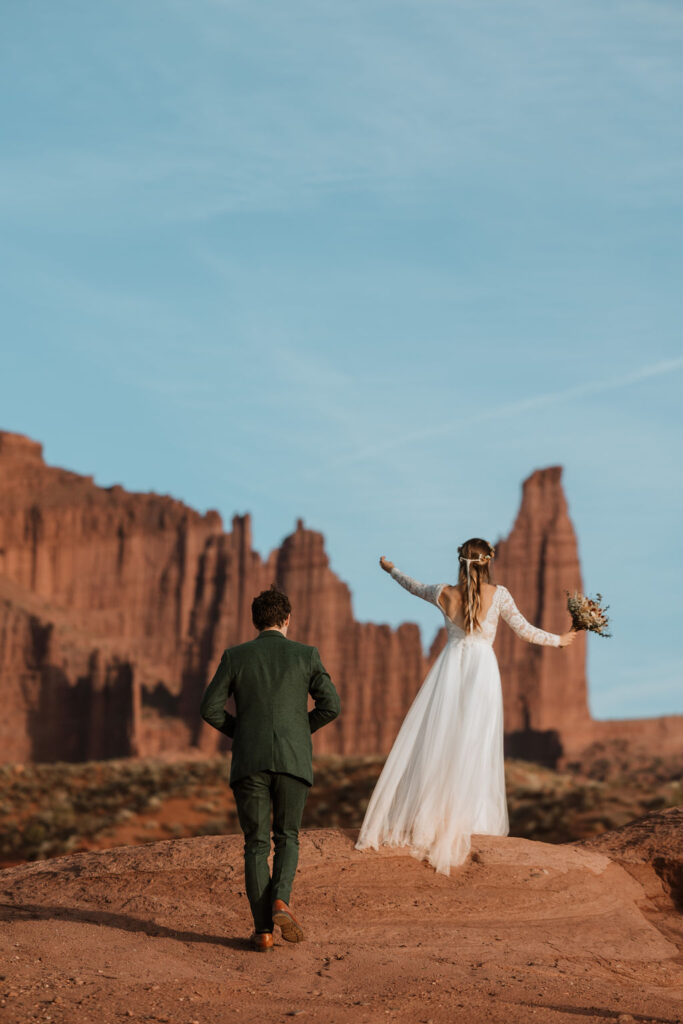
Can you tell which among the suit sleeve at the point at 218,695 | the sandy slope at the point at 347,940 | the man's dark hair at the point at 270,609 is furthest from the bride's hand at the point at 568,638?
the suit sleeve at the point at 218,695

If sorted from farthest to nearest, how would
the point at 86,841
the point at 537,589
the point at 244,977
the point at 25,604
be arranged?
the point at 537,589 < the point at 25,604 < the point at 86,841 < the point at 244,977

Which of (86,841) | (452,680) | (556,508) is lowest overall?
(86,841)

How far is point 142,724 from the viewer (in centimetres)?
8612

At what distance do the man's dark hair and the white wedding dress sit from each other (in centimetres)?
226

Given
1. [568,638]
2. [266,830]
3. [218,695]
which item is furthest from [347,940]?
→ [568,638]

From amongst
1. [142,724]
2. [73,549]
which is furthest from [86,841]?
[73,549]

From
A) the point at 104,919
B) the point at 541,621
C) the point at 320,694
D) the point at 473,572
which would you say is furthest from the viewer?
the point at 541,621

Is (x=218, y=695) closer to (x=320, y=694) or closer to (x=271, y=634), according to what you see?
(x=271, y=634)

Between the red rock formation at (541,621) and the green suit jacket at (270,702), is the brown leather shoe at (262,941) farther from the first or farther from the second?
the red rock formation at (541,621)

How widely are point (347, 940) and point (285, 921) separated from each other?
1.01 m

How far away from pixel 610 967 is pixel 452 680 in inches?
102

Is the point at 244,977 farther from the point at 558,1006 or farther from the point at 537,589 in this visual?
the point at 537,589

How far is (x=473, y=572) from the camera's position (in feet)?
31.2

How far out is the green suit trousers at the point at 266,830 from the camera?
24.0 ft
